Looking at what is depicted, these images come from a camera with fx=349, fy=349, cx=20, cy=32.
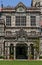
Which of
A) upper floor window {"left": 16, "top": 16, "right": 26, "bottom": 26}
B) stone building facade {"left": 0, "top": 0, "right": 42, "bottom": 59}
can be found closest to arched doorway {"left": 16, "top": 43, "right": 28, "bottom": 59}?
stone building facade {"left": 0, "top": 0, "right": 42, "bottom": 59}

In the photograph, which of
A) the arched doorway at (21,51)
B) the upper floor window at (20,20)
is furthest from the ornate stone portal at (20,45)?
the upper floor window at (20,20)

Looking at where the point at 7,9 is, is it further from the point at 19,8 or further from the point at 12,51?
the point at 12,51

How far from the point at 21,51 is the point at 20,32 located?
5.91 meters

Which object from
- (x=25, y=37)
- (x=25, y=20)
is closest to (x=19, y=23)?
(x=25, y=20)

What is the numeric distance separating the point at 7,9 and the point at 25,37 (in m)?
10.5

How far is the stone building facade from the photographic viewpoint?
8175 cm

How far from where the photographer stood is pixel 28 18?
3551 inches

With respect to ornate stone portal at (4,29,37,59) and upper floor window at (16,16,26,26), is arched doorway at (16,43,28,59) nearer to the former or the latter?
ornate stone portal at (4,29,37,59)

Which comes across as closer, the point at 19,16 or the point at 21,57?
the point at 21,57

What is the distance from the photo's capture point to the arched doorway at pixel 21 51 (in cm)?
8291

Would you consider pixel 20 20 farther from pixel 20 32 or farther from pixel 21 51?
pixel 21 51

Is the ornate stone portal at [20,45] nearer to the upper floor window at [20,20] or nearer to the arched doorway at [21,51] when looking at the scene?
the arched doorway at [21,51]

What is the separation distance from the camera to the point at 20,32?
272ft

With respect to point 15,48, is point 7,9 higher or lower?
higher
